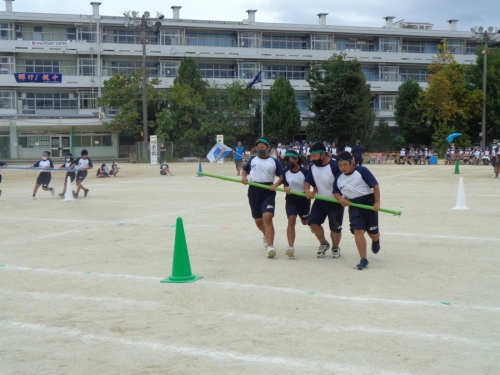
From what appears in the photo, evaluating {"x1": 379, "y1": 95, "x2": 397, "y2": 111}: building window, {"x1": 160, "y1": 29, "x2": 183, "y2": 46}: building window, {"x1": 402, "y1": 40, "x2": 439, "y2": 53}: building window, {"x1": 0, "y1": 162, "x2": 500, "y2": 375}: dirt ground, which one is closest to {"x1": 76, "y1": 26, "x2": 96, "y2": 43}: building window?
{"x1": 160, "y1": 29, "x2": 183, "y2": 46}: building window

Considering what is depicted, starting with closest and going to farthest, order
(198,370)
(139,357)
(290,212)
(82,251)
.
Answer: (198,370)
(139,357)
(290,212)
(82,251)

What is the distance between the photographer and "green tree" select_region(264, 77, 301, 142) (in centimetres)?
5750

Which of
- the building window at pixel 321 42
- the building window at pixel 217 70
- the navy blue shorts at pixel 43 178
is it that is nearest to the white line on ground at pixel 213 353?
the navy blue shorts at pixel 43 178

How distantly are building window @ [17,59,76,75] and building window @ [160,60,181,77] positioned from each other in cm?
911

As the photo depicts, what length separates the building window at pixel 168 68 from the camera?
62.4m

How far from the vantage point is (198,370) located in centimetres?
461

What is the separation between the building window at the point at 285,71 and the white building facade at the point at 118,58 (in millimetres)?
114

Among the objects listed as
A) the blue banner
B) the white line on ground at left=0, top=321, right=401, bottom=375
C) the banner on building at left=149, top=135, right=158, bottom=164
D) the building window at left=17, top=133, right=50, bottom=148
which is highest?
the blue banner

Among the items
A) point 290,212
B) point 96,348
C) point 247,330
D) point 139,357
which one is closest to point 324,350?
point 247,330

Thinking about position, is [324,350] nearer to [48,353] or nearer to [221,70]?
[48,353]

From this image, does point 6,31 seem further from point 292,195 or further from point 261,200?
point 292,195

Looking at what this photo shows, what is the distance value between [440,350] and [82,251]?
689 cm

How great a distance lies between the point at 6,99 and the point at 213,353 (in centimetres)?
5971

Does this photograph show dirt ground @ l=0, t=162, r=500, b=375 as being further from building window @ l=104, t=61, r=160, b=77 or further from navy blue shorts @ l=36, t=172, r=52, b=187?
building window @ l=104, t=61, r=160, b=77
